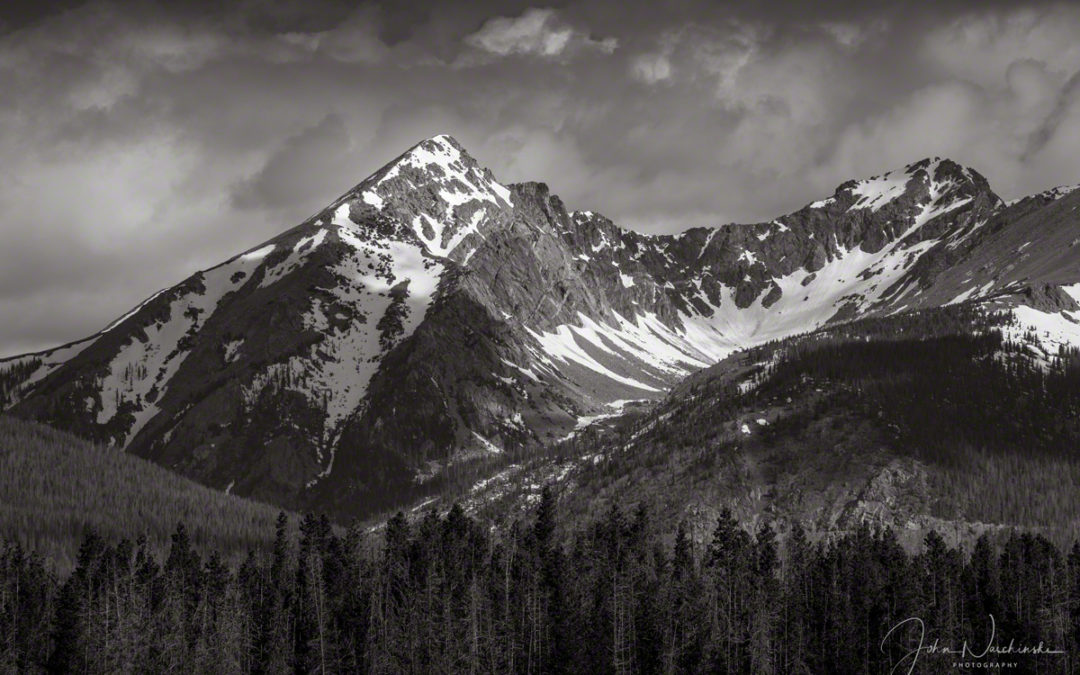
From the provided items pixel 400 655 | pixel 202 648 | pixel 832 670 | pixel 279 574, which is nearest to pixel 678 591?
pixel 832 670

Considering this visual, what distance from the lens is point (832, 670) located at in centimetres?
15238

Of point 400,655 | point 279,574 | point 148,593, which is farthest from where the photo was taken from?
point 279,574

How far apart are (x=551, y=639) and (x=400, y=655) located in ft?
96.0

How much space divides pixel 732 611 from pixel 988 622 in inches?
1324

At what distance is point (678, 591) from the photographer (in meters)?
148

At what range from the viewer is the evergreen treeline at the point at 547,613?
136m

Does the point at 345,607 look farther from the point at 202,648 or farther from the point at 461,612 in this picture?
the point at 202,648

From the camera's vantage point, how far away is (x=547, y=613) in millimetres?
159500

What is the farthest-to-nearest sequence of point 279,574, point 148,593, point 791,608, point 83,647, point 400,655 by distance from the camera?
point 279,574 < point 148,593 < point 791,608 < point 83,647 < point 400,655

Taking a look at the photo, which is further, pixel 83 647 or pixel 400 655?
pixel 83 647

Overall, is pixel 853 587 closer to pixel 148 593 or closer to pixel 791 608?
pixel 791 608

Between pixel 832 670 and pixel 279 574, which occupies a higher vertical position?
pixel 279 574

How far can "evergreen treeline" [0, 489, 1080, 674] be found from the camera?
445 ft

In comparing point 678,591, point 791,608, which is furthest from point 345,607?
point 791,608
